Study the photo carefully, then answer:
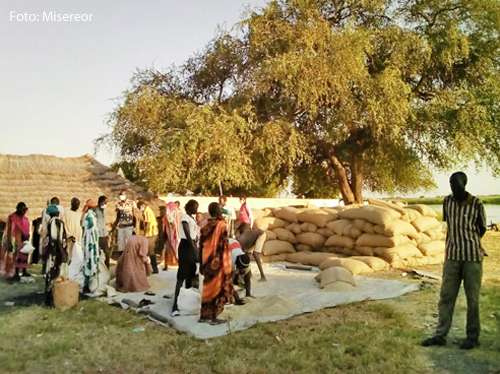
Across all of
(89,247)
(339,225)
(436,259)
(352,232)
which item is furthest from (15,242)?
(436,259)

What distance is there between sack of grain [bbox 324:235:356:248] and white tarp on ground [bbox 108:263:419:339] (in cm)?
132

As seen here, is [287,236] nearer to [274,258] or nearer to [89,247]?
[274,258]

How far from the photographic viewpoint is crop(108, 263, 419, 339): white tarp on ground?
5910 millimetres

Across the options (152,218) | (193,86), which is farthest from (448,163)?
(152,218)

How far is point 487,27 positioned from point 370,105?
15.7 ft

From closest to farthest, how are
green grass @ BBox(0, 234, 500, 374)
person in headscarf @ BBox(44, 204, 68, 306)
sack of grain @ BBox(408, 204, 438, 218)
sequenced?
green grass @ BBox(0, 234, 500, 374)
person in headscarf @ BBox(44, 204, 68, 306)
sack of grain @ BBox(408, 204, 438, 218)

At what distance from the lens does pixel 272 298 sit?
674 centimetres

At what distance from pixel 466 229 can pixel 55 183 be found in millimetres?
10461

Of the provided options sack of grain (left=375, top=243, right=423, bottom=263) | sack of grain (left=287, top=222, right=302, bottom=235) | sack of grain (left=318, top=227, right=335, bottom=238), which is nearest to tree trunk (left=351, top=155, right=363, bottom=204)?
sack of grain (left=287, top=222, right=302, bottom=235)

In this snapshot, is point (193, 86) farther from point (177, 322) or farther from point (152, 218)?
point (177, 322)

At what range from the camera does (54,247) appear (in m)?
7.06

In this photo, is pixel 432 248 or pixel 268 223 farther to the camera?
pixel 268 223

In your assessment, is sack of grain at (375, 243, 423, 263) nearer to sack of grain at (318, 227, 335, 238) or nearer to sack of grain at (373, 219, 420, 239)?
sack of grain at (373, 219, 420, 239)

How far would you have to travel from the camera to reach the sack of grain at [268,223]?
1198cm
